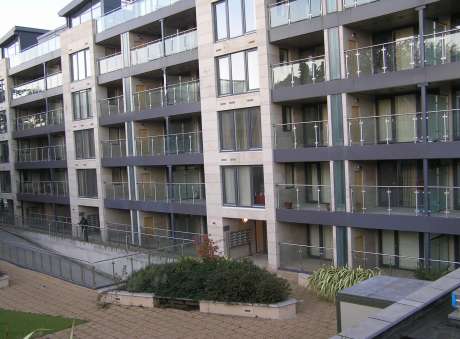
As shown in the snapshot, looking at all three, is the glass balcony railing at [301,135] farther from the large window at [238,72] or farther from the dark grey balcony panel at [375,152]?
the large window at [238,72]

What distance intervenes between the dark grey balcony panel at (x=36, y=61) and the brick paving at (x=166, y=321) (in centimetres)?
1955

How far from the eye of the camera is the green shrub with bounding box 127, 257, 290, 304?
14859 mm

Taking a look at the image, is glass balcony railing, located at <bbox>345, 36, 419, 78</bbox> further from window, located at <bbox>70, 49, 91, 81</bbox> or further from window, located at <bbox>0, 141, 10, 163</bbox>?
window, located at <bbox>0, 141, 10, 163</bbox>

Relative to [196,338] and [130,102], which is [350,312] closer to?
[196,338]

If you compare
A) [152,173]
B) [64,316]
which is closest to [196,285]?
[64,316]

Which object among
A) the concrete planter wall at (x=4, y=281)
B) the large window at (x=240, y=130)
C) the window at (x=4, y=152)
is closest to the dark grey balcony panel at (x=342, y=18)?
the large window at (x=240, y=130)


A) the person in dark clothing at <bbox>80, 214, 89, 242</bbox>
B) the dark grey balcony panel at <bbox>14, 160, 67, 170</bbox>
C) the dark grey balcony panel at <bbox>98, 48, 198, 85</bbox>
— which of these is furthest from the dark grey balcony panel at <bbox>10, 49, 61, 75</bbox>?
the person in dark clothing at <bbox>80, 214, 89, 242</bbox>

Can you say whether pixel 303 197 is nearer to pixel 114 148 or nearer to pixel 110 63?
pixel 114 148

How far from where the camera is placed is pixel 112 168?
3053 cm

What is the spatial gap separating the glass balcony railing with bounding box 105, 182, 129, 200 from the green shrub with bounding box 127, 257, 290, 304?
11.2 meters

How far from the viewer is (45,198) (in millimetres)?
35781

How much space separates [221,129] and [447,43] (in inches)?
388

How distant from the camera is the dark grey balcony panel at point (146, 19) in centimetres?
2380

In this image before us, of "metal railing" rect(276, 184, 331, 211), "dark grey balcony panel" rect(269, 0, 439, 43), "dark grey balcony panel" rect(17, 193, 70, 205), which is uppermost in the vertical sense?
"dark grey balcony panel" rect(269, 0, 439, 43)
